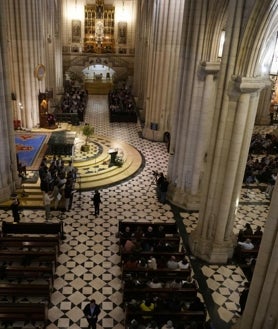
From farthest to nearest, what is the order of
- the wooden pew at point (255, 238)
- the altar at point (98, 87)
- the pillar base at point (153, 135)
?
the altar at point (98, 87) < the pillar base at point (153, 135) < the wooden pew at point (255, 238)

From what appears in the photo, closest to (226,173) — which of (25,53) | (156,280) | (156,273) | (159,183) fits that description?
(156,273)

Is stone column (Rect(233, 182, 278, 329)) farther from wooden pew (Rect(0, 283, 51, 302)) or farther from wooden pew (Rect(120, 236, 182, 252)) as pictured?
wooden pew (Rect(0, 283, 51, 302))

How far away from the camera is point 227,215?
14320 millimetres

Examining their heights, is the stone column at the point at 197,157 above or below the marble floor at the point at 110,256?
above

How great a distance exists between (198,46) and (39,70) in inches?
583

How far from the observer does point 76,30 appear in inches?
1789

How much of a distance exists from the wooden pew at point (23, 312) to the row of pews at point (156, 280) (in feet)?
8.32

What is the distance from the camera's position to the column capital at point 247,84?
12336mm

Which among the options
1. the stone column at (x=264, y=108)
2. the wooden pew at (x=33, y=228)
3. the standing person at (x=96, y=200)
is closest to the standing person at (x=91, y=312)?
the wooden pew at (x=33, y=228)

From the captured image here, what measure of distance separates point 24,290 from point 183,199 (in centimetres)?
958

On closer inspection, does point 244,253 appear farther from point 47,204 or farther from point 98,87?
point 98,87

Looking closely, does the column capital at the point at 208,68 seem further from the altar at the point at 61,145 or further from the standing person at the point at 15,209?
the standing person at the point at 15,209

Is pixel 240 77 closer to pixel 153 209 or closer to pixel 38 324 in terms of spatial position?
pixel 153 209

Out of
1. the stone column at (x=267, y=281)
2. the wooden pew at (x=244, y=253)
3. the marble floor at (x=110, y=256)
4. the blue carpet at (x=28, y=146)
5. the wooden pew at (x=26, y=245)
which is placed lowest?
the marble floor at (x=110, y=256)
